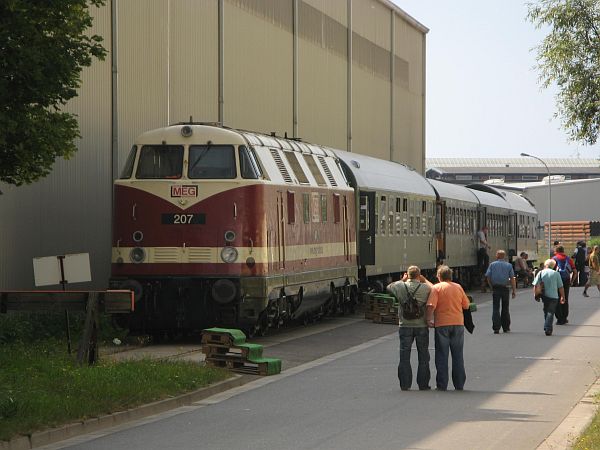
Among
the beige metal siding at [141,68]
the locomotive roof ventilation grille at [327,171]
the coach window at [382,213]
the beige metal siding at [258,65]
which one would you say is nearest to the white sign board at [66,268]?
the beige metal siding at [141,68]

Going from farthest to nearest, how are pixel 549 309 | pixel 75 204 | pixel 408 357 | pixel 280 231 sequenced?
pixel 75 204, pixel 549 309, pixel 280 231, pixel 408 357

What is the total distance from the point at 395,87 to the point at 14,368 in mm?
41764

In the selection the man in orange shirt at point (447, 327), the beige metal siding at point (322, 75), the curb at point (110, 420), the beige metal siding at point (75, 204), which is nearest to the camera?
the curb at point (110, 420)

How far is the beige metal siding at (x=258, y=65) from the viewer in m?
37.6

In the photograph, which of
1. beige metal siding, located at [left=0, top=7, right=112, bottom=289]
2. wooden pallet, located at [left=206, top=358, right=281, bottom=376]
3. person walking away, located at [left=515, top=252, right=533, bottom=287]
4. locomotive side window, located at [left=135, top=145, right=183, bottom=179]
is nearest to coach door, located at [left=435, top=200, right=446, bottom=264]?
person walking away, located at [left=515, top=252, right=533, bottom=287]

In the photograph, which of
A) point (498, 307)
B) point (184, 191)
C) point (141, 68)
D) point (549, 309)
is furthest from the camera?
point (141, 68)

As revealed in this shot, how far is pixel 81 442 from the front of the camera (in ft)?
44.1

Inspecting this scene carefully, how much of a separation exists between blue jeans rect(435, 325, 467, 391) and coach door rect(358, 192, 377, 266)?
14522mm

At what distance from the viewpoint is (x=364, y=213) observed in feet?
108

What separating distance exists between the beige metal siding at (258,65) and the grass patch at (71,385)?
18.1m

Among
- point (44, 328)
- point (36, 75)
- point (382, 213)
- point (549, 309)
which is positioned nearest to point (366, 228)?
point (382, 213)

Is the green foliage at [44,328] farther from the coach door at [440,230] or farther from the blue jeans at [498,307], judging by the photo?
the coach door at [440,230]

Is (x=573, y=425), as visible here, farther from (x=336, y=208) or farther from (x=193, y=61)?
(x=193, y=61)

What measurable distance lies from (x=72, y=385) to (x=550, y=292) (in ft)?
45.4
